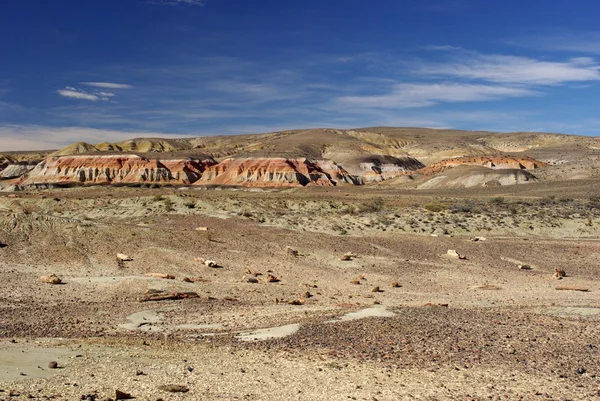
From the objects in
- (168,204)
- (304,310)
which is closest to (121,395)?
(304,310)

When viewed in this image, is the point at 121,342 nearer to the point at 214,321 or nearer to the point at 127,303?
the point at 214,321

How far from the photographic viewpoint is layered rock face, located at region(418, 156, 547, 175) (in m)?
105

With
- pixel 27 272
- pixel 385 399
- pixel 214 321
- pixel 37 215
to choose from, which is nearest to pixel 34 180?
pixel 37 215

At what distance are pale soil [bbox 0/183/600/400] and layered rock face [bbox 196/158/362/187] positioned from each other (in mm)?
67351

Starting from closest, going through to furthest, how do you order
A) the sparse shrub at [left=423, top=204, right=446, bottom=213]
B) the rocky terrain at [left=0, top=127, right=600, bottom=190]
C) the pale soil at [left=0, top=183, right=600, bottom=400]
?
the pale soil at [left=0, top=183, right=600, bottom=400], the sparse shrub at [left=423, top=204, right=446, bottom=213], the rocky terrain at [left=0, top=127, right=600, bottom=190]

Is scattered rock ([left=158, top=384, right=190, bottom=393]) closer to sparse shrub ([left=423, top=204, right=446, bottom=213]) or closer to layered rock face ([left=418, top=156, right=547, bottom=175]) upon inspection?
sparse shrub ([left=423, top=204, right=446, bottom=213])

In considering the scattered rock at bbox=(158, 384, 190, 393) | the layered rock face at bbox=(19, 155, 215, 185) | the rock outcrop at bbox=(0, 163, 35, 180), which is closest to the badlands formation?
the scattered rock at bbox=(158, 384, 190, 393)

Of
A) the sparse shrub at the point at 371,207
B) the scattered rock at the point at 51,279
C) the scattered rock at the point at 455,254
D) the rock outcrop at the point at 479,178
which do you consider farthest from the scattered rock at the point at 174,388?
the rock outcrop at the point at 479,178

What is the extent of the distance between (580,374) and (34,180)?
122m

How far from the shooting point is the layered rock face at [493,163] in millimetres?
104812

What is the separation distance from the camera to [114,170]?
120 metres

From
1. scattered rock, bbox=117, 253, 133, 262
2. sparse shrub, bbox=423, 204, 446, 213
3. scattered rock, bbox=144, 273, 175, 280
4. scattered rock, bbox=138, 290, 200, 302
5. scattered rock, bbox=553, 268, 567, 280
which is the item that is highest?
sparse shrub, bbox=423, 204, 446, 213

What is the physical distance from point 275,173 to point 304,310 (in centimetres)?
9205

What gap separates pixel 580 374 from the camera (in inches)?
423
